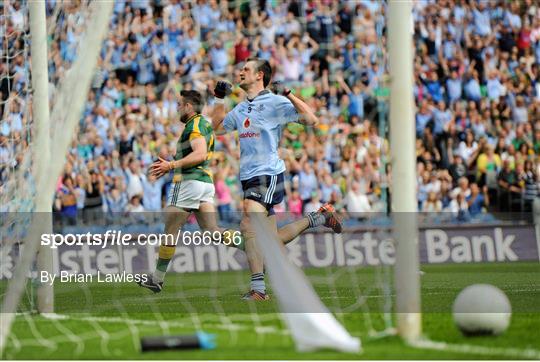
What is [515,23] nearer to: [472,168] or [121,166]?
[472,168]

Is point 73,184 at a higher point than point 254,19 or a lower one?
lower

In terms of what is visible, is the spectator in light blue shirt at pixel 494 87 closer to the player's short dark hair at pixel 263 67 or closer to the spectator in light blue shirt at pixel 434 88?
the spectator in light blue shirt at pixel 434 88

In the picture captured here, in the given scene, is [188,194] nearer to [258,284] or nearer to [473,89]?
[258,284]

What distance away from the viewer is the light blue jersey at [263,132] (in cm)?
1252

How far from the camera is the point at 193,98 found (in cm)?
1383

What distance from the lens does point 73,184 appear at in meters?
20.9

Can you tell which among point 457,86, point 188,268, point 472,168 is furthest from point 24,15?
point 457,86

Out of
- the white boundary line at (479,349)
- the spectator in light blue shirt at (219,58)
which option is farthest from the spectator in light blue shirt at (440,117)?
the white boundary line at (479,349)

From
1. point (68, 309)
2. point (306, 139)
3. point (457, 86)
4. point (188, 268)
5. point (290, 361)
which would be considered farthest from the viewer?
point (457, 86)

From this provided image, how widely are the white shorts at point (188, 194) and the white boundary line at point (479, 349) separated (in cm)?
609

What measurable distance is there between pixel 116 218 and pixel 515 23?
40.9ft

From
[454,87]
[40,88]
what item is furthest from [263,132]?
[454,87]

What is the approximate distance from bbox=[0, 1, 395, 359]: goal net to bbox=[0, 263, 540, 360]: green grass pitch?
0.9 inches

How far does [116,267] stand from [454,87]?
9.56 m
